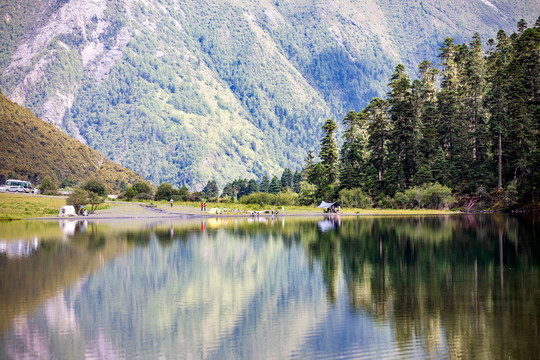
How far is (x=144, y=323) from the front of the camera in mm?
13914

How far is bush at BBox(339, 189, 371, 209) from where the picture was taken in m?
84.7

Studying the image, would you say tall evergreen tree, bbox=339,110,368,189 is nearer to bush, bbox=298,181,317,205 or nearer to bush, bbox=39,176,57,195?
bush, bbox=298,181,317,205

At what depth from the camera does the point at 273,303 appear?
15.9 meters

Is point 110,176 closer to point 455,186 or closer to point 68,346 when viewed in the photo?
point 455,186

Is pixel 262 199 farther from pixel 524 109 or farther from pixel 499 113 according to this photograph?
pixel 524 109

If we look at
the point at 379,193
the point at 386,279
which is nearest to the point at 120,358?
the point at 386,279

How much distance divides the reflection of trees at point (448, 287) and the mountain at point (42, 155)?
369 ft

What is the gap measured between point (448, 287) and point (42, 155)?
139160 millimetres

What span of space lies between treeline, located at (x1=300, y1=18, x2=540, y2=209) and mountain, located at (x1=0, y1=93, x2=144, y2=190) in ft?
236

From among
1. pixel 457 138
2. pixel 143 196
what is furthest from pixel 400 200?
pixel 143 196

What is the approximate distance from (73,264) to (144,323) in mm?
11372

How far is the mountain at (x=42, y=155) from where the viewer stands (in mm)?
130225

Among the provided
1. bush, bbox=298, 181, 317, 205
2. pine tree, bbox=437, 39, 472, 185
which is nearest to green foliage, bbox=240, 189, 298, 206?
bush, bbox=298, 181, 317, 205

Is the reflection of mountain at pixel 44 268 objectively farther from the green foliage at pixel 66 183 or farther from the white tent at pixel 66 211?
the green foliage at pixel 66 183
